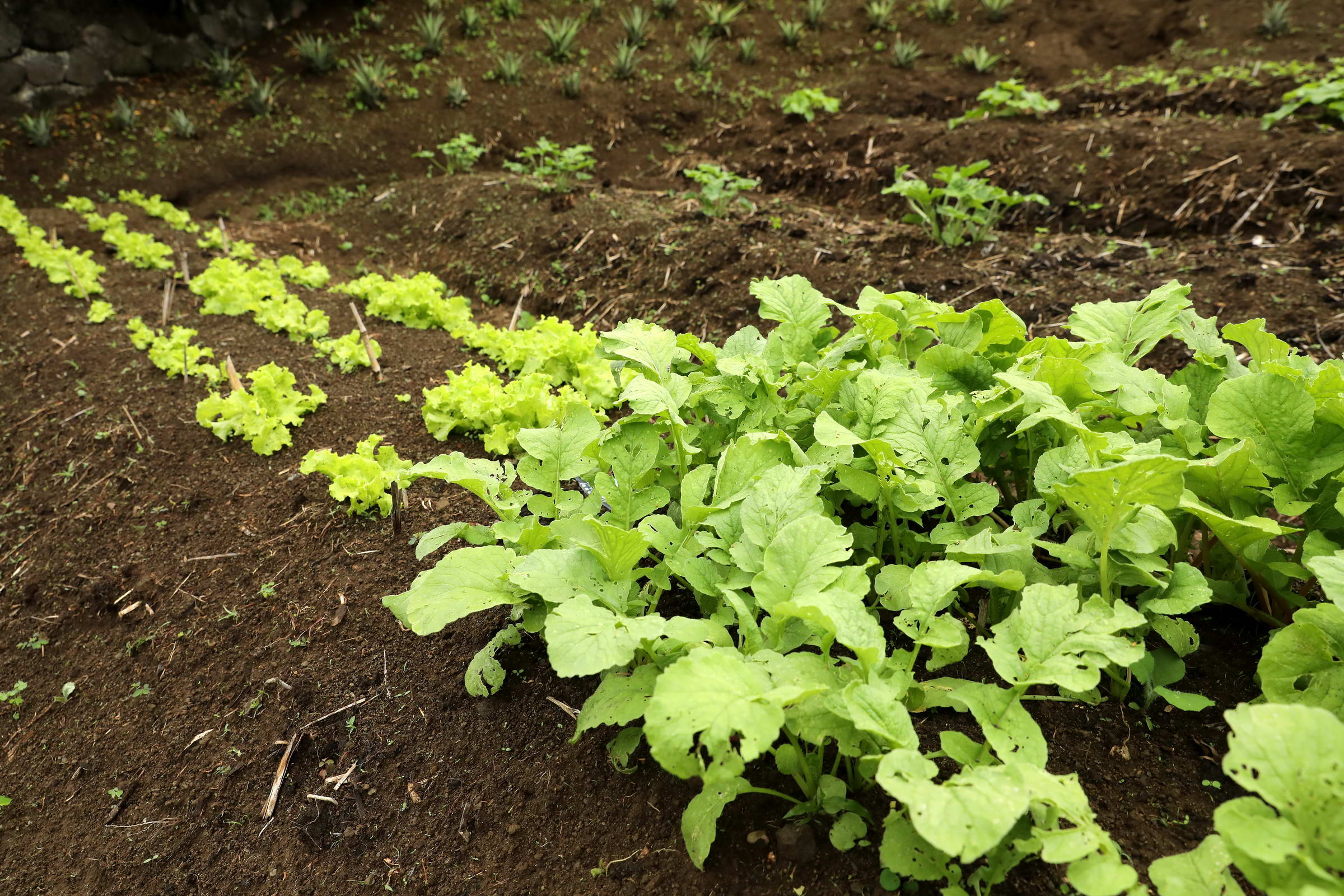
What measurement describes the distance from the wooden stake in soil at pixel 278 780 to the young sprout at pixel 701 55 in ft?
33.0

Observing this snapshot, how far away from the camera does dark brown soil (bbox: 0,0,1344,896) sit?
1743 mm

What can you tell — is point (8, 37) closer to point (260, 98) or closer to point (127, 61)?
point (127, 61)

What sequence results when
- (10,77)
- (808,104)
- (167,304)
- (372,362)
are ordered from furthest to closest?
(10,77) → (808,104) → (167,304) → (372,362)

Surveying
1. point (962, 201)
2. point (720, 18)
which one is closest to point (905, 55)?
point (720, 18)

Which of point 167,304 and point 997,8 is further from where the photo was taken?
point 997,8

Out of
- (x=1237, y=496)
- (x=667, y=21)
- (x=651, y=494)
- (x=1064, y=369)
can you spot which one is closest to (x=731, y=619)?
(x=651, y=494)

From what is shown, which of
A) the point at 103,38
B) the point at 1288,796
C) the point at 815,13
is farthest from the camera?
the point at 815,13

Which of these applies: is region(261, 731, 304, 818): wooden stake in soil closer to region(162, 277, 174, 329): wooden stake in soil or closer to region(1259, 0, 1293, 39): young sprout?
region(162, 277, 174, 329): wooden stake in soil

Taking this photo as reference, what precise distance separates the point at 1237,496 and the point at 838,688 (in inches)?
42.2

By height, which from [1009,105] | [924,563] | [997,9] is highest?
[997,9]

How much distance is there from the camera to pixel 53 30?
9039 mm

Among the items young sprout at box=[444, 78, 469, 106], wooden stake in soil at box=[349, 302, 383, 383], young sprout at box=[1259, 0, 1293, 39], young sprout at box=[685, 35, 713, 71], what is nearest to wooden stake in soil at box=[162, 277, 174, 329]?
wooden stake in soil at box=[349, 302, 383, 383]

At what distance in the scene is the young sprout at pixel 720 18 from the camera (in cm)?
1081

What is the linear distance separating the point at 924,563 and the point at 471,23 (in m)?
11.2
